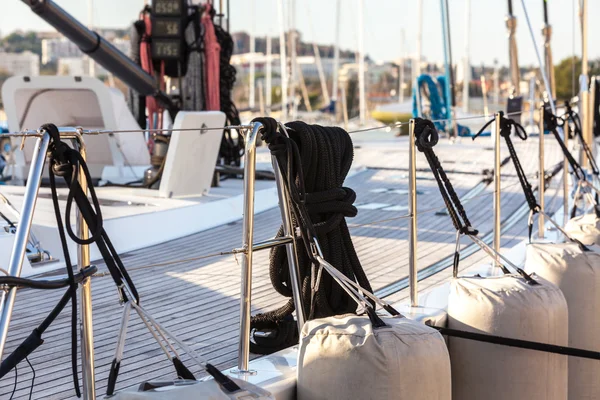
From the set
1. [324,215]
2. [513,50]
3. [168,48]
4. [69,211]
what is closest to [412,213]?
[324,215]

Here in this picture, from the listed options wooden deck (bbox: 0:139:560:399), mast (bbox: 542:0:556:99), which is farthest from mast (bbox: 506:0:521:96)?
wooden deck (bbox: 0:139:560:399)

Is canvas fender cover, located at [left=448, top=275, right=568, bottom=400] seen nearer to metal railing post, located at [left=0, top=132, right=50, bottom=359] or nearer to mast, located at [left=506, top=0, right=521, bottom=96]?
metal railing post, located at [left=0, top=132, right=50, bottom=359]

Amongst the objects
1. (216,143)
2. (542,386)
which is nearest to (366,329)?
(542,386)

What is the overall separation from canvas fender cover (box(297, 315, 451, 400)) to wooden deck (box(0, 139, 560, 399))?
0.52 meters

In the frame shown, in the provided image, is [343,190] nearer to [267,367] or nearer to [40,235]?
[267,367]

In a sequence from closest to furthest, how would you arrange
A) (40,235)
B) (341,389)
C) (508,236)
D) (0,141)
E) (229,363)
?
(341,389) → (229,363) → (40,235) → (508,236) → (0,141)

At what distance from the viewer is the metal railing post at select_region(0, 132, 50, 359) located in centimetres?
192

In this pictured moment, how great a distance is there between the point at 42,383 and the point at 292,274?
3.05 ft

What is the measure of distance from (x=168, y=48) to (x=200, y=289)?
15.9 ft

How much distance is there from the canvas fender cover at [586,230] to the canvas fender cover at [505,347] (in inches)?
65.5

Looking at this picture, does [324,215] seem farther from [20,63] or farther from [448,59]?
[20,63]

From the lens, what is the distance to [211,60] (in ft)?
29.3

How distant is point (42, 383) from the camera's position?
3010 millimetres

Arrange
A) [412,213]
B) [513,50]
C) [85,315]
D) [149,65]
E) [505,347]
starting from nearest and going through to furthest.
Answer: [85,315], [505,347], [412,213], [149,65], [513,50]
